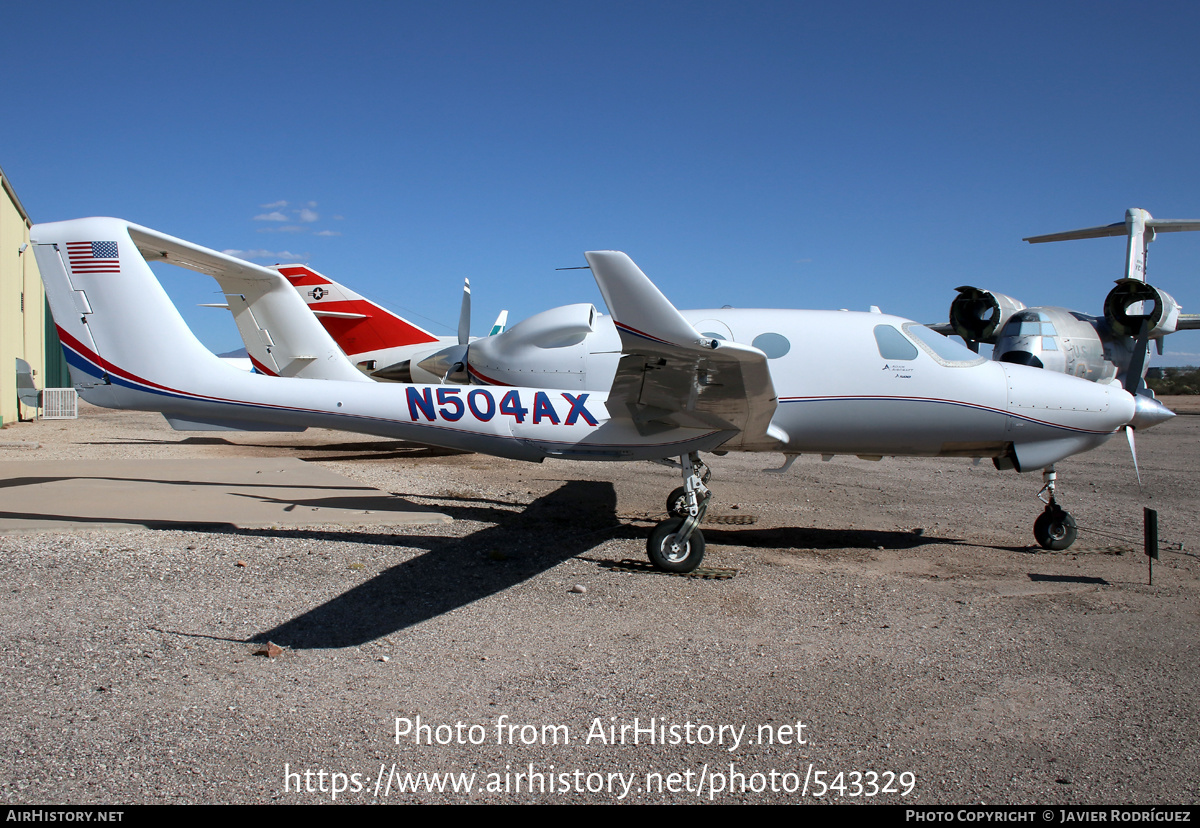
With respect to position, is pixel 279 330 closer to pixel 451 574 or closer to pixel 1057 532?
pixel 451 574

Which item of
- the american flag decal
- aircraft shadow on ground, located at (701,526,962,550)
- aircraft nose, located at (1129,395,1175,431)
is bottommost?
aircraft shadow on ground, located at (701,526,962,550)

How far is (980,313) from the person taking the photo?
21.4 metres

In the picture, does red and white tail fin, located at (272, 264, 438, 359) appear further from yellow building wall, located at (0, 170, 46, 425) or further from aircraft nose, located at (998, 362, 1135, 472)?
aircraft nose, located at (998, 362, 1135, 472)

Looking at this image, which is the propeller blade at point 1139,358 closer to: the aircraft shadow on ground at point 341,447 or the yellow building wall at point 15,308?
the aircraft shadow on ground at point 341,447

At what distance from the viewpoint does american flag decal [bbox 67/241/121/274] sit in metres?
6.87

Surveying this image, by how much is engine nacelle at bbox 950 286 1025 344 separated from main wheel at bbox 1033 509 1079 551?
48.9 ft

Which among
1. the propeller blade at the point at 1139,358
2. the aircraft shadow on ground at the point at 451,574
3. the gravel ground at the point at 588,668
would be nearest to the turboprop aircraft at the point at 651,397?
the aircraft shadow on ground at the point at 451,574

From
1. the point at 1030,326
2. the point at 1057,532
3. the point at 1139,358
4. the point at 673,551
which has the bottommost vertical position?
the point at 673,551

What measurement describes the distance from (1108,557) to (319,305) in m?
15.3

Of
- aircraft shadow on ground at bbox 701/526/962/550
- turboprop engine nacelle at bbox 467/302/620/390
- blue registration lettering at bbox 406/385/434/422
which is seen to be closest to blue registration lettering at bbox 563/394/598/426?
turboprop engine nacelle at bbox 467/302/620/390

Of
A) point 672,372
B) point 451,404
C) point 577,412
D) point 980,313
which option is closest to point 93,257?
point 451,404

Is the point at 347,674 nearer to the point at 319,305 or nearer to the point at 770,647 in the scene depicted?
the point at 770,647

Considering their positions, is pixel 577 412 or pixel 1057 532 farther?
→ pixel 1057 532

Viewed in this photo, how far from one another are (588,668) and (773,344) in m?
4.31
